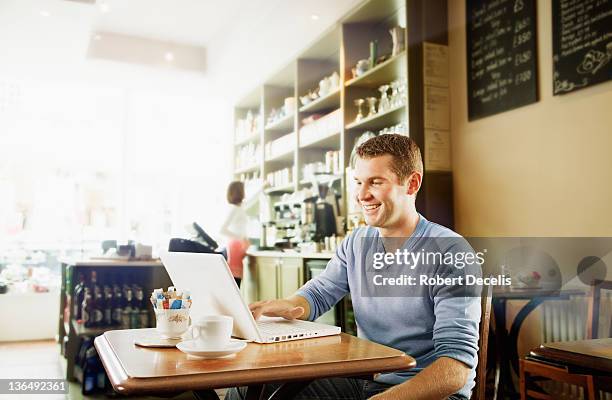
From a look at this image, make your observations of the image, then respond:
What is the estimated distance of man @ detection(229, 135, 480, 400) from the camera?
4.67 ft

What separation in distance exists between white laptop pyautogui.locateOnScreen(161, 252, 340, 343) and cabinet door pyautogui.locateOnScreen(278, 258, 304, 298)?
2.70 metres

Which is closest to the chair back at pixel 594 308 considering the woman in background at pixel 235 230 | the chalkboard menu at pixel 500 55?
the chalkboard menu at pixel 500 55

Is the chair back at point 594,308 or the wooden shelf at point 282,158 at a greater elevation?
the wooden shelf at point 282,158

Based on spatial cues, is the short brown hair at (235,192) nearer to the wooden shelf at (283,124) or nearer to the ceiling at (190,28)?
the wooden shelf at (283,124)

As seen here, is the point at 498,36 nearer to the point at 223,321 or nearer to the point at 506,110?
the point at 506,110

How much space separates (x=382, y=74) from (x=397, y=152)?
2.76 metres

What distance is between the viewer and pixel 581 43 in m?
2.93

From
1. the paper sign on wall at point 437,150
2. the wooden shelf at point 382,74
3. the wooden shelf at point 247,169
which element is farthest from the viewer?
the wooden shelf at point 247,169

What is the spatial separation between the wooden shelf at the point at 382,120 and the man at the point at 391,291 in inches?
89.5

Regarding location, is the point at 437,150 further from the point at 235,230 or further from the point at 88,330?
Result: the point at 88,330

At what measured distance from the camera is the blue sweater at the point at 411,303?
1369 millimetres

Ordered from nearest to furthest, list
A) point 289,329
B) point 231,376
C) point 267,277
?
point 231,376 → point 289,329 → point 267,277

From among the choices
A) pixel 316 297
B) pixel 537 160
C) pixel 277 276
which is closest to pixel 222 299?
pixel 316 297

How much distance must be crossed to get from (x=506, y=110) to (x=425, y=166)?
59cm
